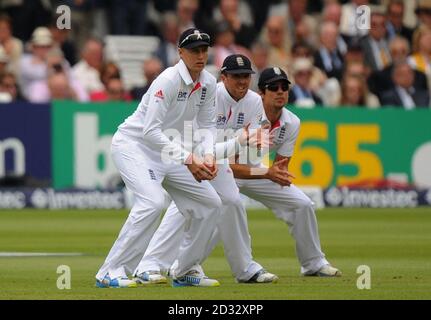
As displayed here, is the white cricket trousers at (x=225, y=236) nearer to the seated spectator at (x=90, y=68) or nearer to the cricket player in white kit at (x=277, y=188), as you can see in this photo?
the cricket player in white kit at (x=277, y=188)

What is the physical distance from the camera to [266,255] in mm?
13242

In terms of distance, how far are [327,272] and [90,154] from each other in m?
8.40

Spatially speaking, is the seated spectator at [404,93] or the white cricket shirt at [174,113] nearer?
the white cricket shirt at [174,113]

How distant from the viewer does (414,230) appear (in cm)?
1602

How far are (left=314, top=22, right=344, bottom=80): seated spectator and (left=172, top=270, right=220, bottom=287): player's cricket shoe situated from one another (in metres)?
10.8

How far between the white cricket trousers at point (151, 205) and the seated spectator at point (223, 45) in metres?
10.5

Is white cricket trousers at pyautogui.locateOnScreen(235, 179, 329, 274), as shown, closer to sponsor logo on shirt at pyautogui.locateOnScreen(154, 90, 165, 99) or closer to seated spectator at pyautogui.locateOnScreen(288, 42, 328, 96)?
sponsor logo on shirt at pyautogui.locateOnScreen(154, 90, 165, 99)

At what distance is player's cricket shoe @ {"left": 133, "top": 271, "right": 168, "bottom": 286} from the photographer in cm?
1049

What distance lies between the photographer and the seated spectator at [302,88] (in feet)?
66.3

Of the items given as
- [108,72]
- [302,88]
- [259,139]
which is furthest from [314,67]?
[259,139]
